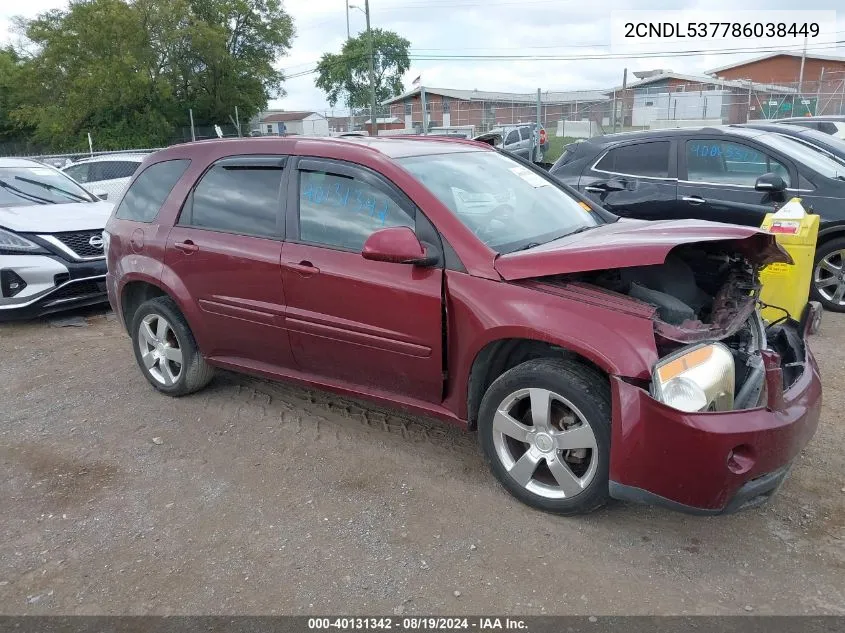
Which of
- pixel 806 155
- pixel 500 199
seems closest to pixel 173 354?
pixel 500 199

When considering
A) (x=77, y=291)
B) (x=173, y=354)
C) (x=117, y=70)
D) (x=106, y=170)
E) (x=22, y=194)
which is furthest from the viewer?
(x=117, y=70)

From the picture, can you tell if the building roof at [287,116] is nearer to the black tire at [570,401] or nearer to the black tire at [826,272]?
the black tire at [826,272]

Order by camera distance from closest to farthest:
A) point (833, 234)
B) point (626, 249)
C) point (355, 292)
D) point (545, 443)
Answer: point (626, 249) < point (545, 443) < point (355, 292) < point (833, 234)

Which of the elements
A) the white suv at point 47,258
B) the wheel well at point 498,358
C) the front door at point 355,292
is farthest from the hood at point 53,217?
the wheel well at point 498,358

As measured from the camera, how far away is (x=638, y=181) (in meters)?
6.96

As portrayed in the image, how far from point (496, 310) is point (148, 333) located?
9.20 ft

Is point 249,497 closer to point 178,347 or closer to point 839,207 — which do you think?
point 178,347

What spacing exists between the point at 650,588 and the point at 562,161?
19.0 ft

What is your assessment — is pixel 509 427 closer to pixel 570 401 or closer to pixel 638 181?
pixel 570 401

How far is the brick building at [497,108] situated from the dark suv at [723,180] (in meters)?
9.57

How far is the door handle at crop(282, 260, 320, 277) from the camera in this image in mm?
3697

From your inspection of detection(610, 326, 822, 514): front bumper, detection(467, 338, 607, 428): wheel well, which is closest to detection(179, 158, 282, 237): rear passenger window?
detection(467, 338, 607, 428): wheel well

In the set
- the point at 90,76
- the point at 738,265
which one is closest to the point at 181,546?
the point at 738,265

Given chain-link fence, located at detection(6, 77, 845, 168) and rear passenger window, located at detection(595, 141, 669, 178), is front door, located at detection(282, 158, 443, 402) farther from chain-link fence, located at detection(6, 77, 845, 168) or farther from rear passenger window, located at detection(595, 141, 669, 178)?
chain-link fence, located at detection(6, 77, 845, 168)
